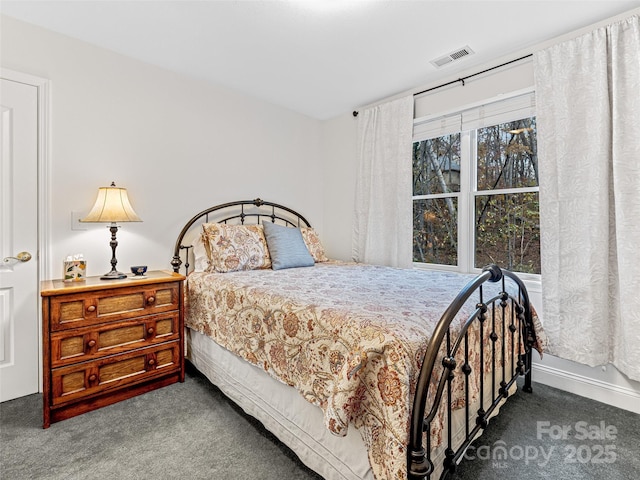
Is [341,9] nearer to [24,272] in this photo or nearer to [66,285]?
[66,285]

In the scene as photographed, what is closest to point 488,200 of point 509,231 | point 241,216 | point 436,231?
point 509,231

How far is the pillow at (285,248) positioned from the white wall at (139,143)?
611 millimetres

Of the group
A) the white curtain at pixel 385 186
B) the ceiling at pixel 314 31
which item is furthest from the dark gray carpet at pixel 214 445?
the ceiling at pixel 314 31

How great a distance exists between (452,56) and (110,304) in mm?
3059

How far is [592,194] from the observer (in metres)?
2.06

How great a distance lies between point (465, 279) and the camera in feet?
7.41

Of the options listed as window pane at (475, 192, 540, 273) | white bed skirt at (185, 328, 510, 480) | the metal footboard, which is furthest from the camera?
window pane at (475, 192, 540, 273)

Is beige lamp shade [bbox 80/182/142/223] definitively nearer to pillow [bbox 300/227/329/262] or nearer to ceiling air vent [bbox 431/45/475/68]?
pillow [bbox 300/227/329/262]

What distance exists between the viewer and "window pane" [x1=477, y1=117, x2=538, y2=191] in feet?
8.51

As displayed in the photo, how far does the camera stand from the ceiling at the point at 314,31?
2.00 m

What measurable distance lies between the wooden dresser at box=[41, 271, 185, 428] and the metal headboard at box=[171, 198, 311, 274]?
48 cm

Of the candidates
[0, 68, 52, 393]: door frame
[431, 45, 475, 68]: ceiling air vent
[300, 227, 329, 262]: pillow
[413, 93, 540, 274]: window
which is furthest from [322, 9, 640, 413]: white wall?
[0, 68, 52, 393]: door frame

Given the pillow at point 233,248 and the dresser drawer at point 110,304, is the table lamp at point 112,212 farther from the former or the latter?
the pillow at point 233,248

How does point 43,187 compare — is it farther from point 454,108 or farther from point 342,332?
point 454,108
